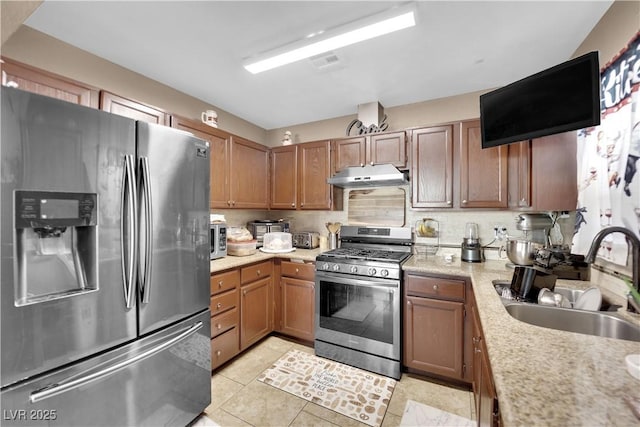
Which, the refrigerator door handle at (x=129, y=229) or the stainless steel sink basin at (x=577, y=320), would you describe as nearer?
the stainless steel sink basin at (x=577, y=320)

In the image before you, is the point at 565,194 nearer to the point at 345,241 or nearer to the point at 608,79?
the point at 608,79

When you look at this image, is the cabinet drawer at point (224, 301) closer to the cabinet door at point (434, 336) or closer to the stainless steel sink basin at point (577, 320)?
the cabinet door at point (434, 336)

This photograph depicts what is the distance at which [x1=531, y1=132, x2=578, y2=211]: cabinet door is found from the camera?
1.77 metres

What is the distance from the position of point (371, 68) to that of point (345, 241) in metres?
1.84

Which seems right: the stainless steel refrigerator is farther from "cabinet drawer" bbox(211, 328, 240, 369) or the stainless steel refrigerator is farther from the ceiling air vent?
the ceiling air vent

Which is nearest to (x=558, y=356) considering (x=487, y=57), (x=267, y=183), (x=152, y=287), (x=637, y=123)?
(x=637, y=123)

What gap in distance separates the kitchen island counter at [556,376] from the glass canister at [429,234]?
62.3 inches

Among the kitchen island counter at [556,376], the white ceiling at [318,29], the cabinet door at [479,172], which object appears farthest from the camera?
the cabinet door at [479,172]

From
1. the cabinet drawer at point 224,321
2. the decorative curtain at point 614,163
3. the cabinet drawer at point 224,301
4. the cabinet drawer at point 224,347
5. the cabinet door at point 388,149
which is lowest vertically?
the cabinet drawer at point 224,347

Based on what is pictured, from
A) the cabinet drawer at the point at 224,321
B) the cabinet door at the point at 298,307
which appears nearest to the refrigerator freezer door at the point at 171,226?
the cabinet drawer at the point at 224,321

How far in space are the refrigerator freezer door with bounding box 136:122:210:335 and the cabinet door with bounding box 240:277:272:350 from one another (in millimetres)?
770

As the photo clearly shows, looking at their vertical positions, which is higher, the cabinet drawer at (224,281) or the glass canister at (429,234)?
the glass canister at (429,234)

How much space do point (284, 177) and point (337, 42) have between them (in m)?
1.79

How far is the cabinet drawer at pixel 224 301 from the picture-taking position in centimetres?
212
